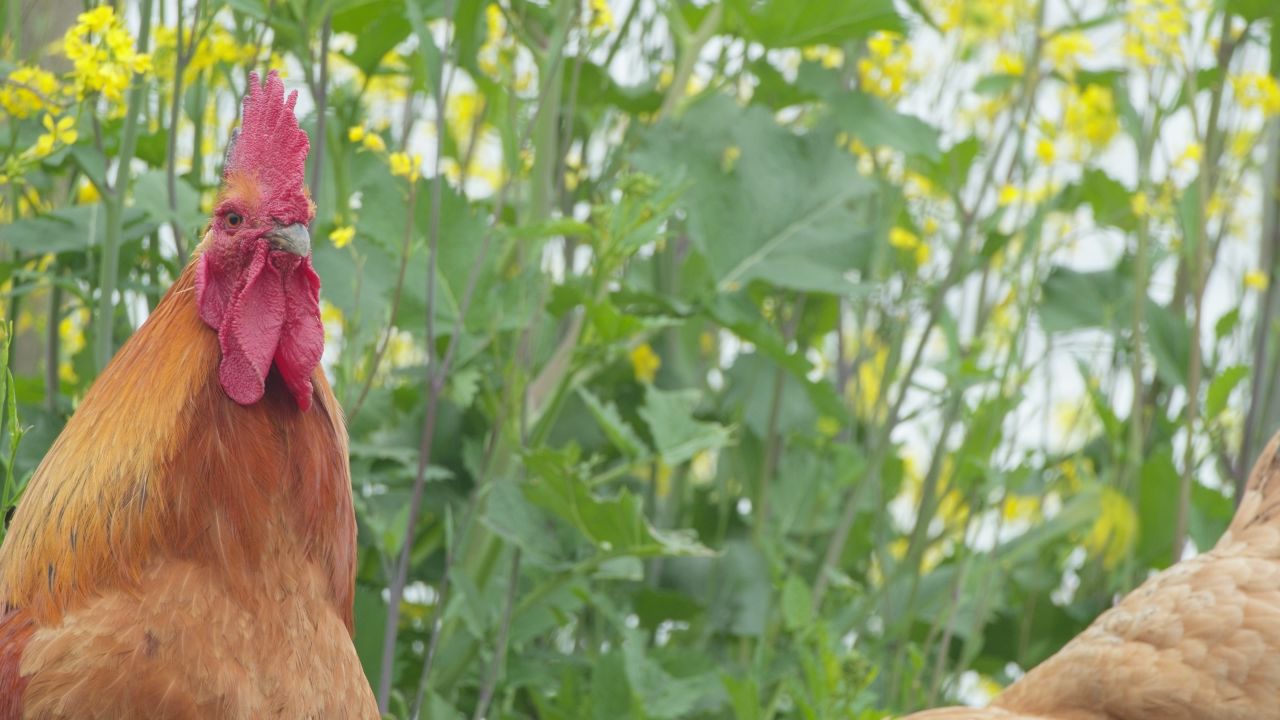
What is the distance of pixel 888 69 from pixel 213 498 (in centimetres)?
252

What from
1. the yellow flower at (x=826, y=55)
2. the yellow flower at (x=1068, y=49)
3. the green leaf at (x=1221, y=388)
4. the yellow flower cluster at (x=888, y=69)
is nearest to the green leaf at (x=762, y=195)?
the yellow flower cluster at (x=888, y=69)

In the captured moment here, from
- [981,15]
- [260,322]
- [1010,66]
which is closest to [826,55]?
[981,15]

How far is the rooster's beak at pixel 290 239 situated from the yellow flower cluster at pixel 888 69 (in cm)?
208

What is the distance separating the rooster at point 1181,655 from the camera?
8.72 ft

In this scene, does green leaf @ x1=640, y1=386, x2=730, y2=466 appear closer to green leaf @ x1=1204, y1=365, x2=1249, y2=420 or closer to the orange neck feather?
the orange neck feather

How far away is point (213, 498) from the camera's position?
217 cm

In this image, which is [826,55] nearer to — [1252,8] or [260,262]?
[1252,8]

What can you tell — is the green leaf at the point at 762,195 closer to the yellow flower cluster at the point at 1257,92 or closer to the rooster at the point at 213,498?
the yellow flower cluster at the point at 1257,92

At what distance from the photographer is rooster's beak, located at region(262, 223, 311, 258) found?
7.03ft

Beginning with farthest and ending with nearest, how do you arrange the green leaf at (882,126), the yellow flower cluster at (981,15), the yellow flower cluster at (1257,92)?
1. the yellow flower cluster at (981,15)
2. the yellow flower cluster at (1257,92)
3. the green leaf at (882,126)

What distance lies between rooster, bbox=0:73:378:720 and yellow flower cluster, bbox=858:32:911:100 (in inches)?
82.9

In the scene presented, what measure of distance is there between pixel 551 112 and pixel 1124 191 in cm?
170

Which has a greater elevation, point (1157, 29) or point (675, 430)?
point (1157, 29)

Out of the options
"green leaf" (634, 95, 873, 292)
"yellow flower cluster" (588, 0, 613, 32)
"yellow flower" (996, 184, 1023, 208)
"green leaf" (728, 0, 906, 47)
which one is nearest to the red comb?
"yellow flower cluster" (588, 0, 613, 32)
